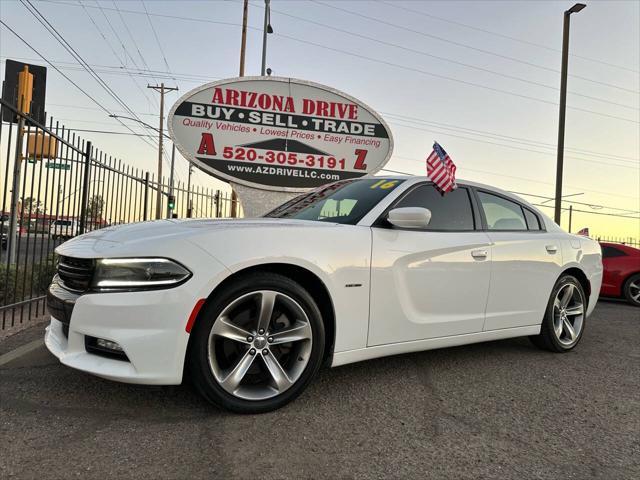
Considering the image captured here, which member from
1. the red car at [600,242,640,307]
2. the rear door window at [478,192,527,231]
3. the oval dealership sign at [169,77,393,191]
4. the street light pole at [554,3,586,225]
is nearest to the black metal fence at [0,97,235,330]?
the oval dealership sign at [169,77,393,191]

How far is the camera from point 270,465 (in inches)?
81.0

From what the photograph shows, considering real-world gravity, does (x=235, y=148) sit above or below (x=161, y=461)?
above

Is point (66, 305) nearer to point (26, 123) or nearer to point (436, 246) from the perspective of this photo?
point (436, 246)

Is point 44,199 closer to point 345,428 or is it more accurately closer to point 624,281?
point 345,428

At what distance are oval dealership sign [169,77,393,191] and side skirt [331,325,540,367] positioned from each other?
653 cm

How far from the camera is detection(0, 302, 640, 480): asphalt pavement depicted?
2059 millimetres

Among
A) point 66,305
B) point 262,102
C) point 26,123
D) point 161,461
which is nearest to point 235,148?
point 262,102

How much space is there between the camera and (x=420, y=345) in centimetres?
325

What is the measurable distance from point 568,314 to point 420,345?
6.74 ft

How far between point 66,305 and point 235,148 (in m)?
7.31

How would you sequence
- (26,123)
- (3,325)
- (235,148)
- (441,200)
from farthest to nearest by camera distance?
(235,148), (26,123), (3,325), (441,200)

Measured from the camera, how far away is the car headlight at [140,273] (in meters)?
2.38

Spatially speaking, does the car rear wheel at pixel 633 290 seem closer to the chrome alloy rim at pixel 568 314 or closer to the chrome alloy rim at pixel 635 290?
the chrome alloy rim at pixel 635 290

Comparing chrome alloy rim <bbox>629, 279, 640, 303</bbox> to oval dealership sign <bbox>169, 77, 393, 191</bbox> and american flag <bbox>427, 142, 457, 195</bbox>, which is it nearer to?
oval dealership sign <bbox>169, 77, 393, 191</bbox>
